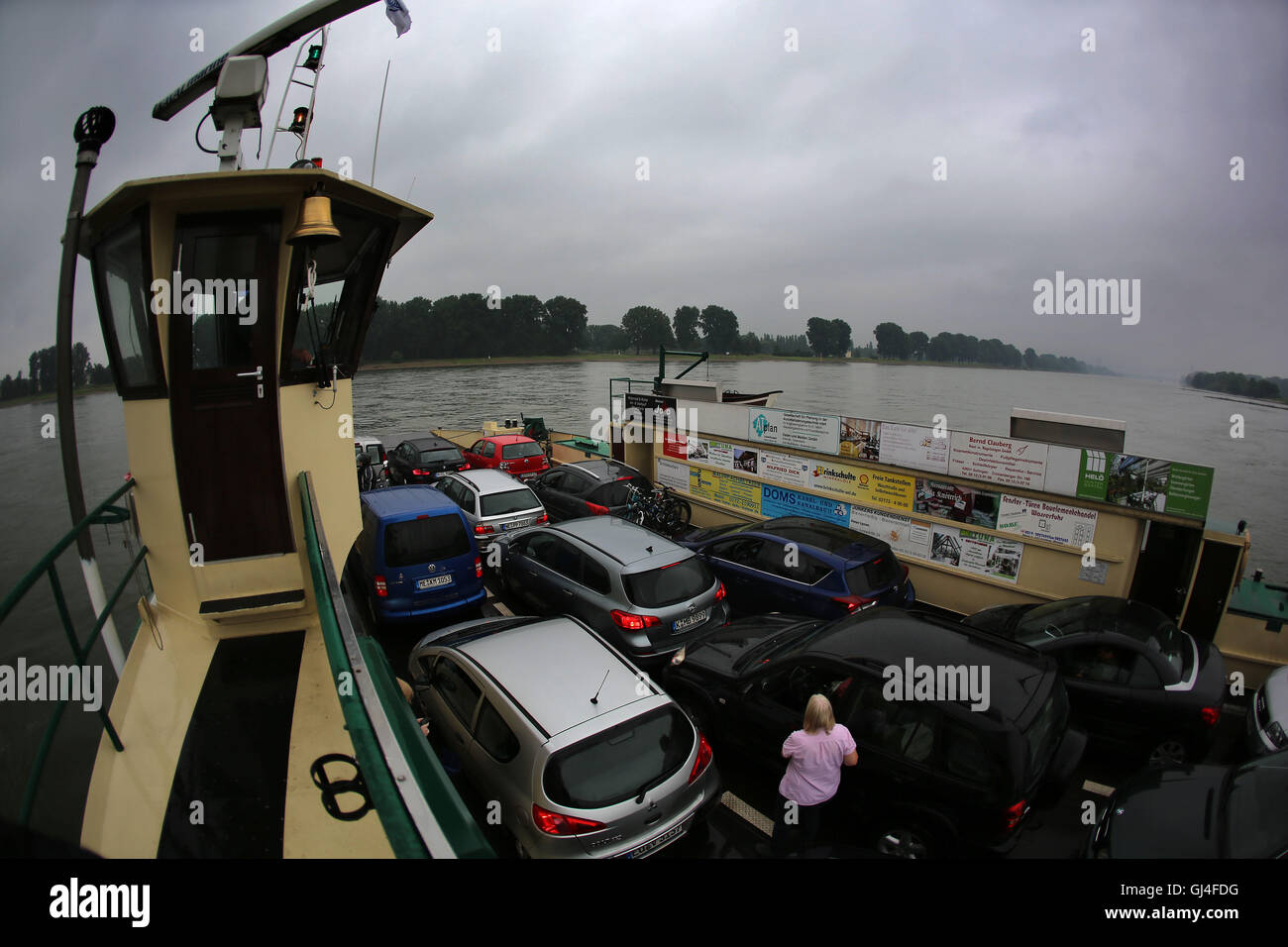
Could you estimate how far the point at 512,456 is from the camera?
638 inches

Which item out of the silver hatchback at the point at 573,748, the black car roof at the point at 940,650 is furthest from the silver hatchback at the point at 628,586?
the black car roof at the point at 940,650

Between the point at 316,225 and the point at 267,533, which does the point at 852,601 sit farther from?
the point at 316,225

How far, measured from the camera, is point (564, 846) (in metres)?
3.80

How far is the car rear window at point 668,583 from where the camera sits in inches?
269

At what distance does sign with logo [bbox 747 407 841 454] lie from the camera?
396 inches

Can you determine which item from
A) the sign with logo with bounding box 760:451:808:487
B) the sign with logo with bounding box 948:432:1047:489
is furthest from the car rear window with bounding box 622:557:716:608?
the sign with logo with bounding box 948:432:1047:489

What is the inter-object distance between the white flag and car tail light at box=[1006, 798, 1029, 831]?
8.12 m

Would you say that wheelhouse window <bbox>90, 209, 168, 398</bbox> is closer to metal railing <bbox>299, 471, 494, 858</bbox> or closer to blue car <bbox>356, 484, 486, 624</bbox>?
metal railing <bbox>299, 471, 494, 858</bbox>

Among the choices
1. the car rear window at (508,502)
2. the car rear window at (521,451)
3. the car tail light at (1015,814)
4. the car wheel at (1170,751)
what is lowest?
the car wheel at (1170,751)

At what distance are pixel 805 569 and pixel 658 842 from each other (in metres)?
4.28

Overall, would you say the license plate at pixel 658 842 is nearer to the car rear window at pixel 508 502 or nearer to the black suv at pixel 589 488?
the car rear window at pixel 508 502

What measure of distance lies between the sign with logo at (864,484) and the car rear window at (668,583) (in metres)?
3.62
